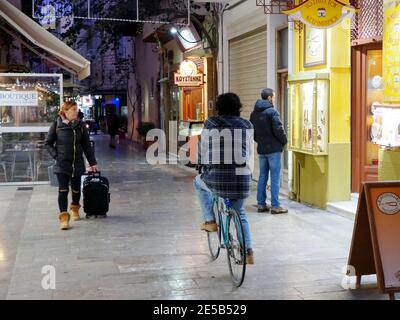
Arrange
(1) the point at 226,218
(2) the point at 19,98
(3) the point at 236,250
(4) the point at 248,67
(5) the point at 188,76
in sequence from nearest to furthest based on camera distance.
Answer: (3) the point at 236,250 → (1) the point at 226,218 → (2) the point at 19,98 → (4) the point at 248,67 → (5) the point at 188,76

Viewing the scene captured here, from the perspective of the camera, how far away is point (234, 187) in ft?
19.4

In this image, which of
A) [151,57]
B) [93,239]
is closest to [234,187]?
[93,239]

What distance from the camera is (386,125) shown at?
798 centimetres

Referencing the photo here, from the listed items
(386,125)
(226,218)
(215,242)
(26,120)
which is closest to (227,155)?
(226,218)

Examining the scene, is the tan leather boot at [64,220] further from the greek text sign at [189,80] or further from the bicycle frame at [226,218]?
the greek text sign at [189,80]

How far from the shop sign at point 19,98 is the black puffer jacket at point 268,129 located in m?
6.07

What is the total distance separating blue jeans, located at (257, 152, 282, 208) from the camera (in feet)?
31.4

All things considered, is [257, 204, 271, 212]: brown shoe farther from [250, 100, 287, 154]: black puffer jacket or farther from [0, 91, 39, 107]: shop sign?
[0, 91, 39, 107]: shop sign

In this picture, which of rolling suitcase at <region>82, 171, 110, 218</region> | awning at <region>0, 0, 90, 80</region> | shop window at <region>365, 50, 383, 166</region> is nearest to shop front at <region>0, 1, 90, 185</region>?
awning at <region>0, 0, 90, 80</region>

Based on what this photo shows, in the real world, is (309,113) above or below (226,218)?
above

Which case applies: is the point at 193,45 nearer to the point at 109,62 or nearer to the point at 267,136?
the point at 267,136

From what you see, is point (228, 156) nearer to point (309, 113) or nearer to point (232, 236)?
point (232, 236)

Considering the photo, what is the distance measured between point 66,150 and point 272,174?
3236 mm

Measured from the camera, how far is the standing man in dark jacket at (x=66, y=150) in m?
8.70
